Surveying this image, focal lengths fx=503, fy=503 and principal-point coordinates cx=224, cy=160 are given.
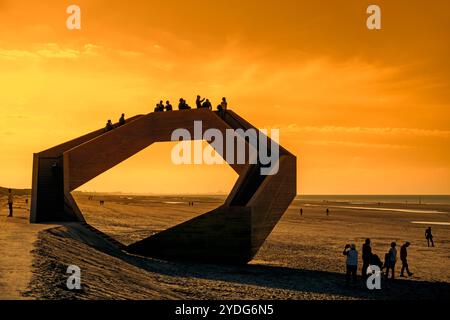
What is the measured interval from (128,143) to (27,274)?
16064mm

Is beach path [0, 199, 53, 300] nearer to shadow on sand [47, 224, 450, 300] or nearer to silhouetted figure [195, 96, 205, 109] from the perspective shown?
shadow on sand [47, 224, 450, 300]

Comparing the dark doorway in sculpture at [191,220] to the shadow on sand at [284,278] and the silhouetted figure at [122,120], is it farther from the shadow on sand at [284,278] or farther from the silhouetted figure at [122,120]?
the shadow on sand at [284,278]

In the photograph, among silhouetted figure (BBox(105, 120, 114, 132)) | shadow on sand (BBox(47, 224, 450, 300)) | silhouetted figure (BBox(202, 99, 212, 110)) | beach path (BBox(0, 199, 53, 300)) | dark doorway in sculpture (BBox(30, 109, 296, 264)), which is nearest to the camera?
beach path (BBox(0, 199, 53, 300))

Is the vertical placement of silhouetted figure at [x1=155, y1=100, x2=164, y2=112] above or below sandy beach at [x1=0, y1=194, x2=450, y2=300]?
above

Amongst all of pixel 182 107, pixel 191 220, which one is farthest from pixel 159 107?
pixel 191 220

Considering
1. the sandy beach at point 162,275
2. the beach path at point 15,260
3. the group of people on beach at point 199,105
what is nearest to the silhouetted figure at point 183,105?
the group of people on beach at point 199,105

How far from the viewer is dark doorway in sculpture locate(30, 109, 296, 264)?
60.1 ft

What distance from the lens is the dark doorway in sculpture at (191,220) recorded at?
60.1 ft

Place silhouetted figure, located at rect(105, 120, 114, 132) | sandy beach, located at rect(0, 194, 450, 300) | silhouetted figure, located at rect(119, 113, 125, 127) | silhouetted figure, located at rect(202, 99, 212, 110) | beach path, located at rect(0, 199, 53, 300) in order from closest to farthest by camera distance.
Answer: beach path, located at rect(0, 199, 53, 300)
sandy beach, located at rect(0, 194, 450, 300)
silhouetted figure, located at rect(202, 99, 212, 110)
silhouetted figure, located at rect(105, 120, 114, 132)
silhouetted figure, located at rect(119, 113, 125, 127)

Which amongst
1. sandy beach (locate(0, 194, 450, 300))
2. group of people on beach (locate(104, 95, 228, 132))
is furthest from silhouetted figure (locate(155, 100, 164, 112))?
sandy beach (locate(0, 194, 450, 300))

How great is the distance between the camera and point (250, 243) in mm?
18109

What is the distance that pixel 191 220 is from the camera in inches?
732

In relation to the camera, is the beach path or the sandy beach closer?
the beach path
